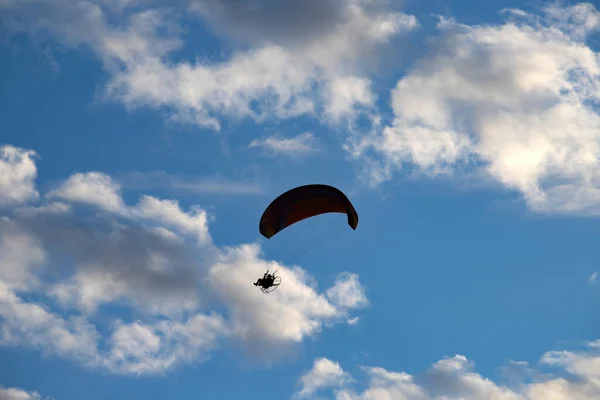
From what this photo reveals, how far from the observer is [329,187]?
216 feet

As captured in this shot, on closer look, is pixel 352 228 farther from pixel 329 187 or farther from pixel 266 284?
pixel 266 284

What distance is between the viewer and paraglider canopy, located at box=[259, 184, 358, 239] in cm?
6588

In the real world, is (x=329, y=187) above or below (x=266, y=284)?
above

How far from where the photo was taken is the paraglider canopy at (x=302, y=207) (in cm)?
6588

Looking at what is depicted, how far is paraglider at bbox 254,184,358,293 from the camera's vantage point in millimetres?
65875

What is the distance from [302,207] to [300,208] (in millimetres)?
183

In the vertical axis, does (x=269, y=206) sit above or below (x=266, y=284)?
above

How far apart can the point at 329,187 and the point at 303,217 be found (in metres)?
4.85

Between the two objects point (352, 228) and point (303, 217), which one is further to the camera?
point (303, 217)

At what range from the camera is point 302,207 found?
68.1 m

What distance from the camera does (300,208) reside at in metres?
68.1

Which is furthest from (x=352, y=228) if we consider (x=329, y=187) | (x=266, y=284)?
(x=266, y=284)

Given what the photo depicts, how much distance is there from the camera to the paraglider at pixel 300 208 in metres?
65.9

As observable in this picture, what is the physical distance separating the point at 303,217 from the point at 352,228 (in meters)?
5.75
